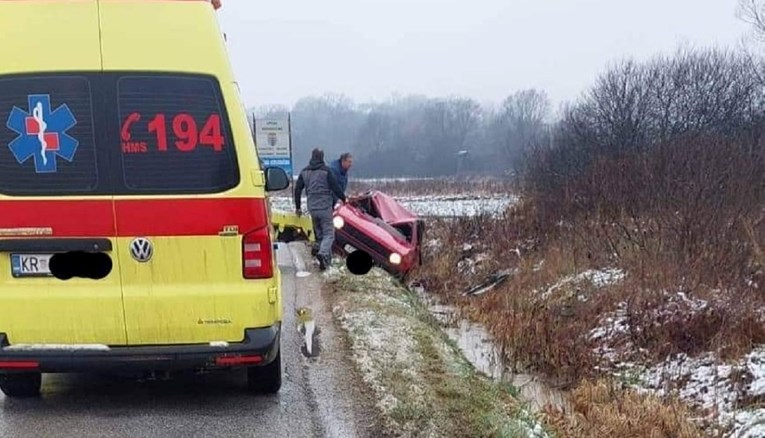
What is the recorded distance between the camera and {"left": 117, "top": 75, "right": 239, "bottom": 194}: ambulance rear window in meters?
4.12

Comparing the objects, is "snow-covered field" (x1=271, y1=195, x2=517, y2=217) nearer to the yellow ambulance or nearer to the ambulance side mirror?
the ambulance side mirror

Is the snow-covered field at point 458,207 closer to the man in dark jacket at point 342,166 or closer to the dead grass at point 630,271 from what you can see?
the man in dark jacket at point 342,166

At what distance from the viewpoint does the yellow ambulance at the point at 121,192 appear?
4.05 meters

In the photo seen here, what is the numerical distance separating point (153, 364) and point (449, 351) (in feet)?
11.3

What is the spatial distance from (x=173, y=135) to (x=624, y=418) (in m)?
3.98

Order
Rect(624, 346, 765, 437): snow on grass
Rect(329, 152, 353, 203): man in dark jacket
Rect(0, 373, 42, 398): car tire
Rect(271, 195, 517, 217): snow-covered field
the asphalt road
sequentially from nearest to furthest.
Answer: the asphalt road
Rect(0, 373, 42, 398): car tire
Rect(624, 346, 765, 437): snow on grass
Rect(329, 152, 353, 203): man in dark jacket
Rect(271, 195, 517, 217): snow-covered field

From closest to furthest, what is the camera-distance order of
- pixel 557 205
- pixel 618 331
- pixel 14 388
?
pixel 14 388 → pixel 618 331 → pixel 557 205

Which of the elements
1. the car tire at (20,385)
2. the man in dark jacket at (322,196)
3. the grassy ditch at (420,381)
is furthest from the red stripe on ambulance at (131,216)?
the man in dark jacket at (322,196)

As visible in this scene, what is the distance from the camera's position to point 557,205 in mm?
16297

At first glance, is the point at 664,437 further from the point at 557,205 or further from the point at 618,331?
the point at 557,205

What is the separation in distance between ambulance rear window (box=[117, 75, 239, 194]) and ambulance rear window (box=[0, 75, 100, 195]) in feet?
0.67

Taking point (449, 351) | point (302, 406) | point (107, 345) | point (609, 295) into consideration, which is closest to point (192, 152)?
point (107, 345)

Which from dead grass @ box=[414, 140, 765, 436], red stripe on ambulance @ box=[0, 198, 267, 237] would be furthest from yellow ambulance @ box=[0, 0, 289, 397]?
dead grass @ box=[414, 140, 765, 436]

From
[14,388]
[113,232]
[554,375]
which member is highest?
[113,232]
